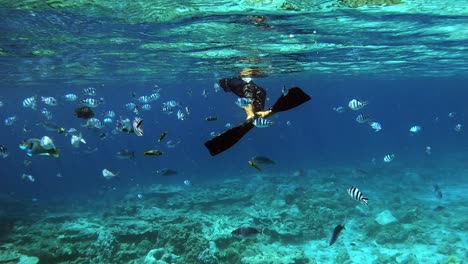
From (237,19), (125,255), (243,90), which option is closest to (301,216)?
(125,255)

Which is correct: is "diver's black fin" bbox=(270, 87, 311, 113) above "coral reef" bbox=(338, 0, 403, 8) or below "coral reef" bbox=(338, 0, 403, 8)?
below

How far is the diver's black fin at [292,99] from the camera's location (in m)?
4.21

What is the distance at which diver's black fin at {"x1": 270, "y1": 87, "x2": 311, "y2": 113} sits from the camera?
4.21m

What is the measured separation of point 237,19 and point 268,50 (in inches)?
253

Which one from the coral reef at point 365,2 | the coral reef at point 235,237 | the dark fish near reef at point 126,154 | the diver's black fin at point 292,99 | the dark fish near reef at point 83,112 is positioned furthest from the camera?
the coral reef at point 235,237

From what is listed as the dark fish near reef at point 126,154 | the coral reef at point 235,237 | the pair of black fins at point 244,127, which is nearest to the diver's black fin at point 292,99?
the pair of black fins at point 244,127

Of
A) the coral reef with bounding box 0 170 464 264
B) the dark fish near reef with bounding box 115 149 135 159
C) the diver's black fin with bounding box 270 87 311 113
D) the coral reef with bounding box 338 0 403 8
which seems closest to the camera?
the diver's black fin with bounding box 270 87 311 113

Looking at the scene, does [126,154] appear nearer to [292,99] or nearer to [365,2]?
[365,2]

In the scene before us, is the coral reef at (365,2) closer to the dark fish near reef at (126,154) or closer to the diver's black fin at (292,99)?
the dark fish near reef at (126,154)

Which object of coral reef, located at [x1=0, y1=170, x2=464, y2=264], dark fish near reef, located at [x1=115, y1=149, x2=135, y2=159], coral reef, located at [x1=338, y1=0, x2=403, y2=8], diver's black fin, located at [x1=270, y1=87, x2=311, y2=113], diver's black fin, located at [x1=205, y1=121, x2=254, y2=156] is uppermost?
coral reef, located at [x1=338, y1=0, x2=403, y2=8]

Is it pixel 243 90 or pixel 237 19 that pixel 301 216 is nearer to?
pixel 237 19

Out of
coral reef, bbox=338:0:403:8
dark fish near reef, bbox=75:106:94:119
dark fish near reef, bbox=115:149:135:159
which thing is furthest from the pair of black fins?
dark fish near reef, bbox=115:149:135:159

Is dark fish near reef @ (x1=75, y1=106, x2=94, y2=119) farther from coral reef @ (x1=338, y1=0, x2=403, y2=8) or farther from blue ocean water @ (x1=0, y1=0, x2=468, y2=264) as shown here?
coral reef @ (x1=338, y1=0, x2=403, y2=8)

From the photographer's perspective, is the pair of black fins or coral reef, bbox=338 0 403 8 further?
coral reef, bbox=338 0 403 8
